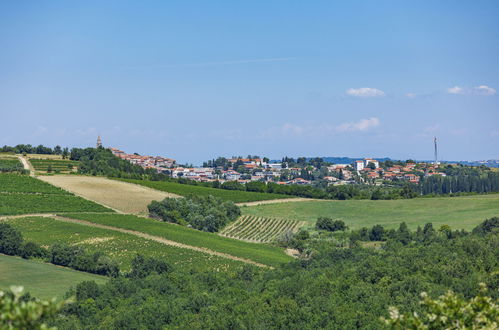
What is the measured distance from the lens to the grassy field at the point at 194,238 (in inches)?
2783

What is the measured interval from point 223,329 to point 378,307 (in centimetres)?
869

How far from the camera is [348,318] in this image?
122ft

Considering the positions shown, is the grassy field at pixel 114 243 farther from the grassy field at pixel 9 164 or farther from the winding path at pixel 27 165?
the winding path at pixel 27 165

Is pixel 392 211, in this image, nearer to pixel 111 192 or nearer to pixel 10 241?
pixel 111 192

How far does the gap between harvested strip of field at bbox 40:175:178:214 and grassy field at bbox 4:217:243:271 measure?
16.7 metres

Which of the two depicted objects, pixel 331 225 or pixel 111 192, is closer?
pixel 331 225

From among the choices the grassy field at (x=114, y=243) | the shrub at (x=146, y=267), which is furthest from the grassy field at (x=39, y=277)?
the grassy field at (x=114, y=243)

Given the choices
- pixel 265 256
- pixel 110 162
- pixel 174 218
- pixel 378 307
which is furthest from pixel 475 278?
pixel 110 162

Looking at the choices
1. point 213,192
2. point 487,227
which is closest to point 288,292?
point 487,227

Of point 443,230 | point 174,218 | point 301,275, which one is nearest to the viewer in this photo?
point 301,275

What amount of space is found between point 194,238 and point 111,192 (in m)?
29.8

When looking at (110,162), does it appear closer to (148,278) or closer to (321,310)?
(148,278)

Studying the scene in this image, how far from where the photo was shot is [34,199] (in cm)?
8838

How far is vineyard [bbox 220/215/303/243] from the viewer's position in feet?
285
